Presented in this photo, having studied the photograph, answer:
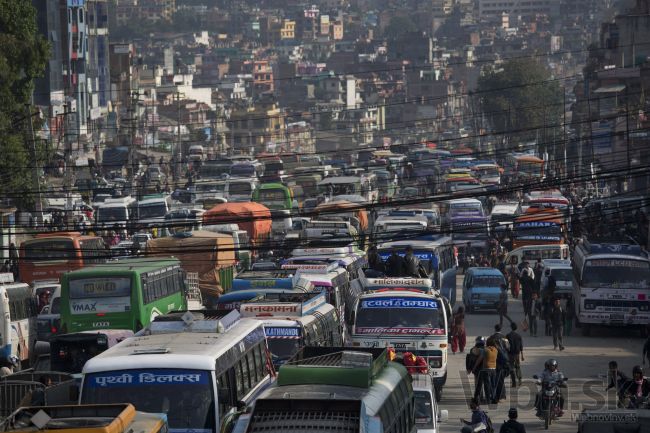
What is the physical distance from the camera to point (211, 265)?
36938 millimetres

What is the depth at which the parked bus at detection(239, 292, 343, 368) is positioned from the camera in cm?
1934

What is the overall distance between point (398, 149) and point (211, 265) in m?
108

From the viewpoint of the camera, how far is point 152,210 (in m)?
54.8

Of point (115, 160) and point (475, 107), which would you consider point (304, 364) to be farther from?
point (475, 107)

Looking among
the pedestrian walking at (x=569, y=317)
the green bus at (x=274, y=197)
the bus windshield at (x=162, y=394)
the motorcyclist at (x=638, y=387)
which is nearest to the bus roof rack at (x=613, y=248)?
the pedestrian walking at (x=569, y=317)

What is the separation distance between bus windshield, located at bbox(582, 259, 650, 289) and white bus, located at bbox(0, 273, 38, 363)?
10.9m

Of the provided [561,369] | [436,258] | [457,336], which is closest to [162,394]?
[561,369]

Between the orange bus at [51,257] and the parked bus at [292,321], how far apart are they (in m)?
14.6

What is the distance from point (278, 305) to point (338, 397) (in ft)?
27.5

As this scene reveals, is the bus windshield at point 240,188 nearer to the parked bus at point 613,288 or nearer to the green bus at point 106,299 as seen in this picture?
the parked bus at point 613,288

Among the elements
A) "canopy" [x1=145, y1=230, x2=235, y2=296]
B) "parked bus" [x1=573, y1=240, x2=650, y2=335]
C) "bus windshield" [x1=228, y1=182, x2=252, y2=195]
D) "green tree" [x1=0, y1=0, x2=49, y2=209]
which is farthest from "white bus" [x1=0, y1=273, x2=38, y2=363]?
"bus windshield" [x1=228, y1=182, x2=252, y2=195]

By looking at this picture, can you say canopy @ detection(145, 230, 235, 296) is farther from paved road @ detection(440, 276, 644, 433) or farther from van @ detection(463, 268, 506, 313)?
paved road @ detection(440, 276, 644, 433)

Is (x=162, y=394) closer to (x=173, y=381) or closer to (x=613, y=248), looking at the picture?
(x=173, y=381)

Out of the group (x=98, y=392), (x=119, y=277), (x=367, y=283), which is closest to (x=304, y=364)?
(x=98, y=392)
